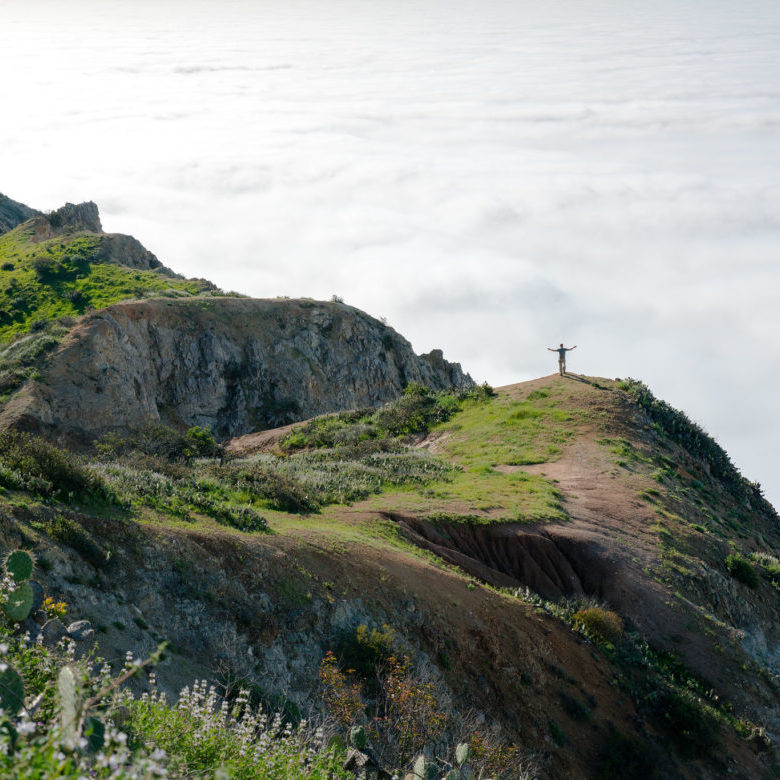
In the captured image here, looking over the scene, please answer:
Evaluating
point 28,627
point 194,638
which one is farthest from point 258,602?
point 28,627

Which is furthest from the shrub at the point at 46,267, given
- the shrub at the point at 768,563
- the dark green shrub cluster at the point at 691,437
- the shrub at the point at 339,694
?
the shrub at the point at 339,694

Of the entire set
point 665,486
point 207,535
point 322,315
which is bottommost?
point 207,535

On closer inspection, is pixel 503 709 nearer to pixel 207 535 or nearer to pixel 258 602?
pixel 258 602

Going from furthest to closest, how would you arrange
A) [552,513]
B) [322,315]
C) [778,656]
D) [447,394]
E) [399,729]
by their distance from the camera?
1. [322,315]
2. [447,394]
3. [552,513]
4. [778,656]
5. [399,729]

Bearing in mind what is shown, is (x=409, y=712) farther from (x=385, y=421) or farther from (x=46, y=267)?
(x=46, y=267)

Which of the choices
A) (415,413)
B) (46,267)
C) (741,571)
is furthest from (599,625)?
(46,267)

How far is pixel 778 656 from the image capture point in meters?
22.8

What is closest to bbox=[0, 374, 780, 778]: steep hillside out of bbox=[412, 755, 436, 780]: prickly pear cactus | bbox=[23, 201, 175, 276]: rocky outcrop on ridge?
bbox=[412, 755, 436, 780]: prickly pear cactus

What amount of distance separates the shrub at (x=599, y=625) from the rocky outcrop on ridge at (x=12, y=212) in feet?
312

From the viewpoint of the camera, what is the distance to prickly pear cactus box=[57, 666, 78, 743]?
482 centimetres

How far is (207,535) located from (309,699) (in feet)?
13.1

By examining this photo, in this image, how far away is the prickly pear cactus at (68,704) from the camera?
4824mm

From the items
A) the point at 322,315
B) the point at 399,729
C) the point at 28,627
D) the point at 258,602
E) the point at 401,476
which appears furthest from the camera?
the point at 322,315

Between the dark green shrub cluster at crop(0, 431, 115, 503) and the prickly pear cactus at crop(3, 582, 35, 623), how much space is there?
20.8 ft
